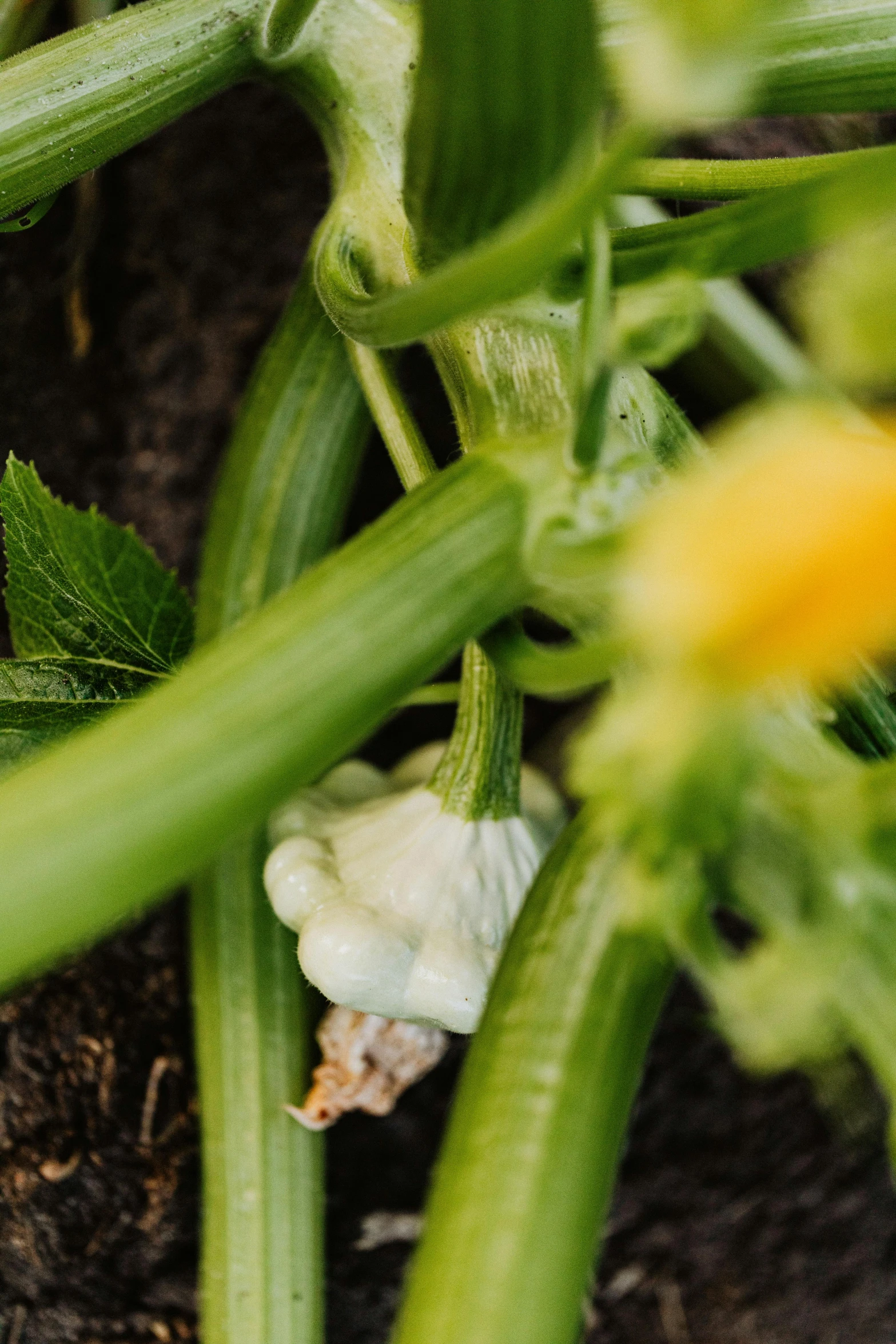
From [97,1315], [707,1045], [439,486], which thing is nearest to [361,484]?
[439,486]

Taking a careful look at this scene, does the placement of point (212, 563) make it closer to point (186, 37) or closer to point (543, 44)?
point (186, 37)

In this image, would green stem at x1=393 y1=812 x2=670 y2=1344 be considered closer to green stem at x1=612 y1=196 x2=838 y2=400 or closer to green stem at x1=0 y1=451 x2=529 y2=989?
green stem at x1=0 y1=451 x2=529 y2=989

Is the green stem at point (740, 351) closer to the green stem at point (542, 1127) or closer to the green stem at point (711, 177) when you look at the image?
the green stem at point (711, 177)

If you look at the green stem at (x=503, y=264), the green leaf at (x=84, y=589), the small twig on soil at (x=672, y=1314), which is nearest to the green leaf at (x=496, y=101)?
the green stem at (x=503, y=264)

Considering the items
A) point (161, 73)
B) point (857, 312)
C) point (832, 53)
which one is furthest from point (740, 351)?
point (857, 312)

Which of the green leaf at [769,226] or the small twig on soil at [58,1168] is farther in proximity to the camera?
the small twig on soil at [58,1168]
